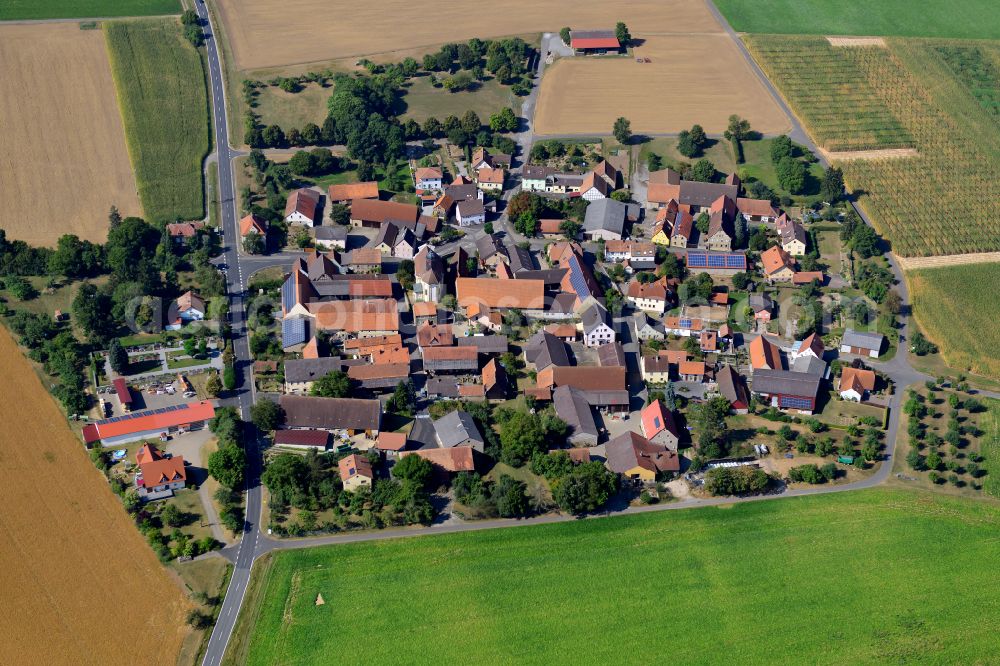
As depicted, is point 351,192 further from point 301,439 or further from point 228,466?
point 228,466

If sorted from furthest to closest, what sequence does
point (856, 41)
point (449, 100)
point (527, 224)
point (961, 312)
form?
point (856, 41) < point (449, 100) < point (527, 224) < point (961, 312)

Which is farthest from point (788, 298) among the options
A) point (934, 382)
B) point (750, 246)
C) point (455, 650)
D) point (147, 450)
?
point (147, 450)

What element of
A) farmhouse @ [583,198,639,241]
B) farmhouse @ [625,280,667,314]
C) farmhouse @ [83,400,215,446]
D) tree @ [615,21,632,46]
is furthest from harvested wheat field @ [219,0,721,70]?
farmhouse @ [83,400,215,446]

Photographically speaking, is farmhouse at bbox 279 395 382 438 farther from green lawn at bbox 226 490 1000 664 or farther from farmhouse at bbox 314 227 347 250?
farmhouse at bbox 314 227 347 250

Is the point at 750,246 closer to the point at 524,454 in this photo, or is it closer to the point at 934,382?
the point at 934,382

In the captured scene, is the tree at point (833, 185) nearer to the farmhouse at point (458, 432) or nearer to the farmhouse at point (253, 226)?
the farmhouse at point (458, 432)

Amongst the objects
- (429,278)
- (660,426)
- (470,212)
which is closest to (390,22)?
(470,212)

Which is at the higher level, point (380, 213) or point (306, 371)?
point (380, 213)
